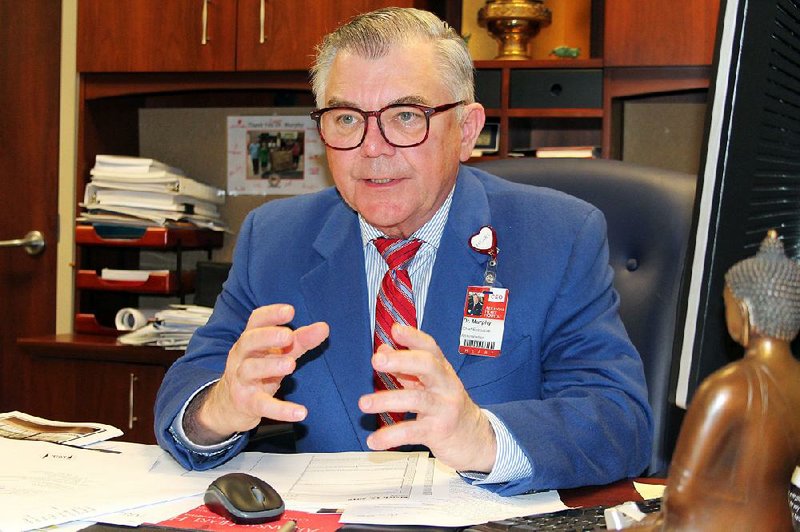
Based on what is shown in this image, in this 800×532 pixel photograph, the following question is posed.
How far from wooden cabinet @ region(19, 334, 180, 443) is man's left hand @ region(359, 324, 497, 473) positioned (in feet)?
5.74

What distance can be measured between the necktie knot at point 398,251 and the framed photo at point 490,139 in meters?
1.27

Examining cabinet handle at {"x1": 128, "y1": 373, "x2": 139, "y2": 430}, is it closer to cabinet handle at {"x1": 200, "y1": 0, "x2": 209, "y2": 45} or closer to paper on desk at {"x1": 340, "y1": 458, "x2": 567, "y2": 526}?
cabinet handle at {"x1": 200, "y1": 0, "x2": 209, "y2": 45}

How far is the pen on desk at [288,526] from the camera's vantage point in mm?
922

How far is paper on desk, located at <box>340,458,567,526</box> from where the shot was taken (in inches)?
37.8

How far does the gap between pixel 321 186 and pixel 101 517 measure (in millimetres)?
2261

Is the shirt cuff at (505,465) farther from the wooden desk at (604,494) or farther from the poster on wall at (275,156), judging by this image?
the poster on wall at (275,156)

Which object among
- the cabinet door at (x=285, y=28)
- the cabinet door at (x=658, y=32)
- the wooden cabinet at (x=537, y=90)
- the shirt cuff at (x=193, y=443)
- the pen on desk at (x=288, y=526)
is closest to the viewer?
the pen on desk at (x=288, y=526)

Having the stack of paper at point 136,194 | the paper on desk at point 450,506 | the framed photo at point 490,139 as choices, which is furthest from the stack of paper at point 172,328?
the paper on desk at point 450,506

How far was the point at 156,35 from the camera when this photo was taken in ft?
9.84

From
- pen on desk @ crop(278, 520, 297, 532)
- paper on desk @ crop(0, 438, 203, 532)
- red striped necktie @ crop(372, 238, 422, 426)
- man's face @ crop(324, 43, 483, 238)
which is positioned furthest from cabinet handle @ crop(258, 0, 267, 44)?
pen on desk @ crop(278, 520, 297, 532)

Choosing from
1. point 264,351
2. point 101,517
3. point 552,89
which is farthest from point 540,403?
point 552,89

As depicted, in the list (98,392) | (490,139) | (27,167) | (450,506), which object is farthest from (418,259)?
(27,167)

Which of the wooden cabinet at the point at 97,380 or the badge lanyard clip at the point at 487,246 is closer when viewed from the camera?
the badge lanyard clip at the point at 487,246

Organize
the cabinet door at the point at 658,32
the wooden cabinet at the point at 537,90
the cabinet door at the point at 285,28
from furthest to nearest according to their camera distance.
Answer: the cabinet door at the point at 285,28 < the wooden cabinet at the point at 537,90 < the cabinet door at the point at 658,32
